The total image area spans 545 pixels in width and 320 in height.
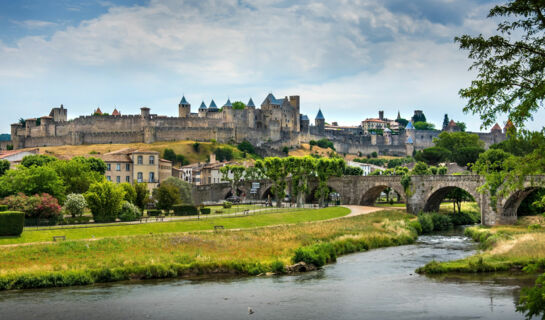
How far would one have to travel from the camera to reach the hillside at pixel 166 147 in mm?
113500

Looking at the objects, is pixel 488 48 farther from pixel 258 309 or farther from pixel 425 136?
pixel 425 136

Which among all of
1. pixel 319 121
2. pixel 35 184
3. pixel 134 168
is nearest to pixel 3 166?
pixel 134 168

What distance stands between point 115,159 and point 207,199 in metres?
13.3

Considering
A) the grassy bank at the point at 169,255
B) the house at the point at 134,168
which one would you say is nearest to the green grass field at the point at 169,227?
the grassy bank at the point at 169,255

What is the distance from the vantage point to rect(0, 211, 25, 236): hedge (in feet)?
Answer: 109

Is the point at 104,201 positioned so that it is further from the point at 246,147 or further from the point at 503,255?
the point at 246,147

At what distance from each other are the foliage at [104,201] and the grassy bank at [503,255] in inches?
900

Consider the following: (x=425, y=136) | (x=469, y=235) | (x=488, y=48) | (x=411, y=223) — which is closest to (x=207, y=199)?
(x=411, y=223)

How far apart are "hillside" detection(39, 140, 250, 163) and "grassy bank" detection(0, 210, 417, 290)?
242ft

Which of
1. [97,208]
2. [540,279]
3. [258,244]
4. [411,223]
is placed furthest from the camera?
[411,223]

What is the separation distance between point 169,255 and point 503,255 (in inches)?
723

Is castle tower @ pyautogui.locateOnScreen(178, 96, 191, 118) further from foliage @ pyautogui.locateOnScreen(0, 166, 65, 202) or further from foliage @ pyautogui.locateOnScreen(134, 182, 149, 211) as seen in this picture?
foliage @ pyautogui.locateOnScreen(0, 166, 65, 202)

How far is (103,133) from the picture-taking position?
418ft

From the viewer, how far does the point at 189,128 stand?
418ft
